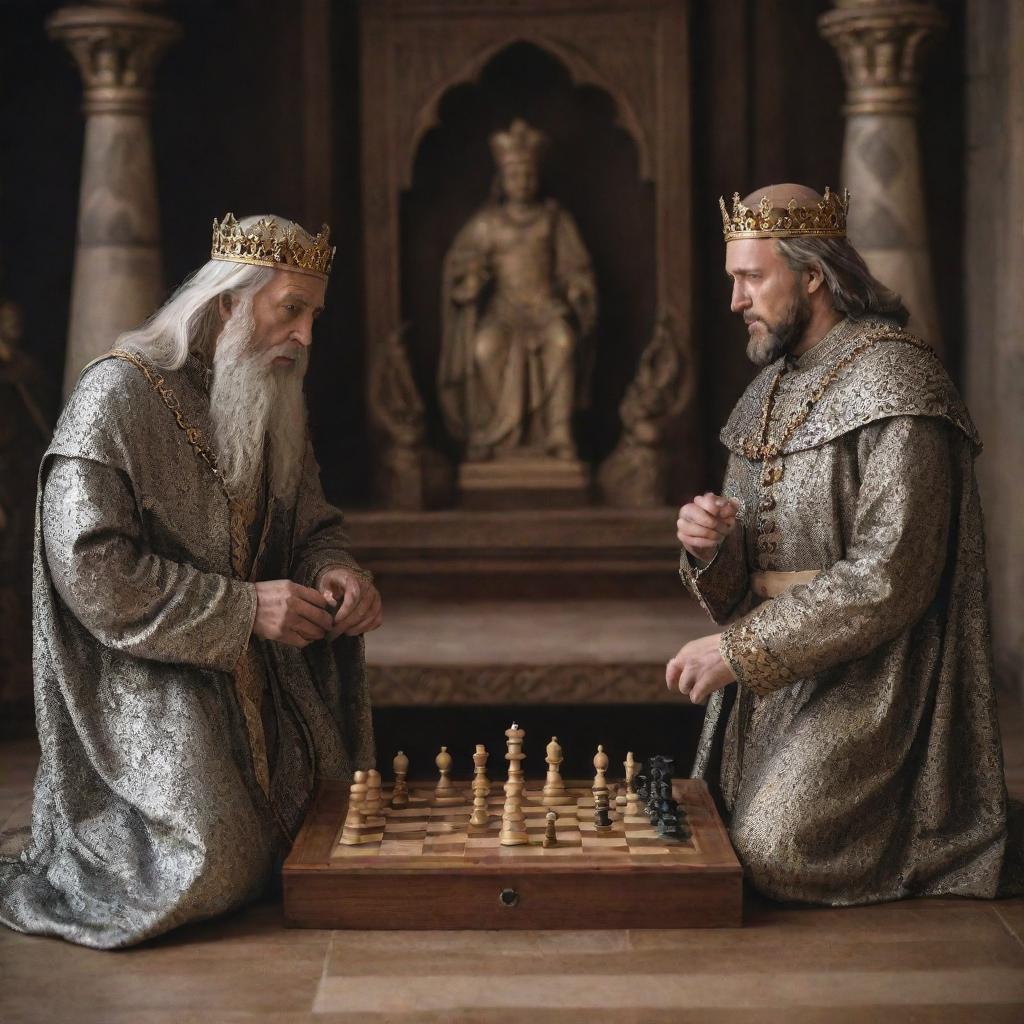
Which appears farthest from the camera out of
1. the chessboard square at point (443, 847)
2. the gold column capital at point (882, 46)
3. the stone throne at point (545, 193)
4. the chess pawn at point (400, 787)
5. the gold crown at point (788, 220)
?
the stone throne at point (545, 193)

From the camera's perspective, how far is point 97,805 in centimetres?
414

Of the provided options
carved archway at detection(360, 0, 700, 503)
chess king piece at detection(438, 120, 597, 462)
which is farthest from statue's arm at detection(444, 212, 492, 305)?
carved archway at detection(360, 0, 700, 503)

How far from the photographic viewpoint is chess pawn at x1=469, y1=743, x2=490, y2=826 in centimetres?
412

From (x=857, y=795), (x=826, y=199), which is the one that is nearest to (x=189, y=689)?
(x=857, y=795)

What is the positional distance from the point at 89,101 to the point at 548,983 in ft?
13.7

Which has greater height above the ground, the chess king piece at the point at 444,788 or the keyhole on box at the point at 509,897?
the chess king piece at the point at 444,788

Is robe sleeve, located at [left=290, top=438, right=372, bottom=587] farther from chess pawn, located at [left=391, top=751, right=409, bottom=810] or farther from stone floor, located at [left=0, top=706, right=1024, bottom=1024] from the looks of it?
stone floor, located at [left=0, top=706, right=1024, bottom=1024]

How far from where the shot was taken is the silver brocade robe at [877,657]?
399 centimetres

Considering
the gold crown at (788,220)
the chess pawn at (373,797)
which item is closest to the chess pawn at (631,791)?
the chess pawn at (373,797)

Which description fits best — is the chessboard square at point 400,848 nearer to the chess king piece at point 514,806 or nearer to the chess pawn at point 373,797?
the chess pawn at point 373,797

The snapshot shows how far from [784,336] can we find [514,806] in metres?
1.32

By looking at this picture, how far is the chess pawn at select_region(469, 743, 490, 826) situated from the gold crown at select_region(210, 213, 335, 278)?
1.26 m

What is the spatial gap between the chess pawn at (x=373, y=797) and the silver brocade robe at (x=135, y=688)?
10.5 inches

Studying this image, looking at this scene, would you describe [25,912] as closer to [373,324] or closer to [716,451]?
[373,324]
